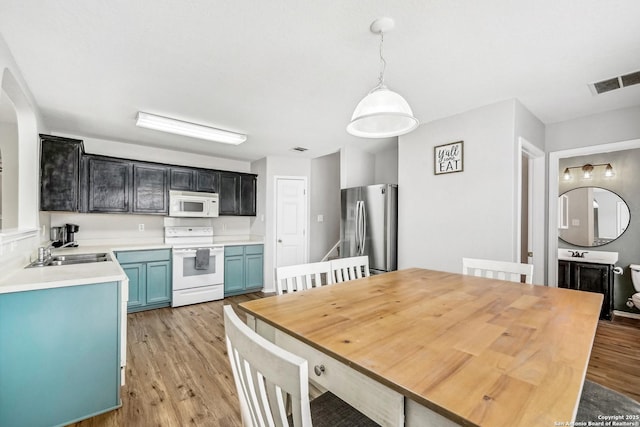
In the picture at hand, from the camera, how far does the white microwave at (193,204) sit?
4164mm

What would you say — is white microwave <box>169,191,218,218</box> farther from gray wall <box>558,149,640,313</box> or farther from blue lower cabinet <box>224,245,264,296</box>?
gray wall <box>558,149,640,313</box>

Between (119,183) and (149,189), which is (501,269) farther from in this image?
(119,183)

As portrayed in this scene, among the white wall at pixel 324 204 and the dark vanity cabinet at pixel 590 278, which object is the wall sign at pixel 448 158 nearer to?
the dark vanity cabinet at pixel 590 278

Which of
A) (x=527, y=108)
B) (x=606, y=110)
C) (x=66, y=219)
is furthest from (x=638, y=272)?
(x=66, y=219)

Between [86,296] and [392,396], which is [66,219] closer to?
[86,296]

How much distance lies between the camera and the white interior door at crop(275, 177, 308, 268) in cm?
489

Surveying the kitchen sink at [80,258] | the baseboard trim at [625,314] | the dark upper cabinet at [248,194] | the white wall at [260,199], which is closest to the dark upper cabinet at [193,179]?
the dark upper cabinet at [248,194]

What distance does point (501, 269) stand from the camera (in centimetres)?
206

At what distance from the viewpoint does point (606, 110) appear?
290 cm

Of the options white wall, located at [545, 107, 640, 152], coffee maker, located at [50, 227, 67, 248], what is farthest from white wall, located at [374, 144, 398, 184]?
coffee maker, located at [50, 227, 67, 248]

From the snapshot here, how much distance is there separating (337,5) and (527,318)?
1754mm

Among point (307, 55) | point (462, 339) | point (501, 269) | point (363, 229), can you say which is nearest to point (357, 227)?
point (363, 229)

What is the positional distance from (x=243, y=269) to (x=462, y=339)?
4.09 meters

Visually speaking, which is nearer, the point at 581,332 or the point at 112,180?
the point at 581,332
